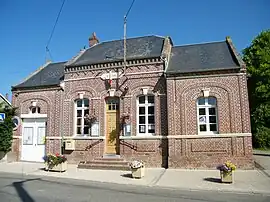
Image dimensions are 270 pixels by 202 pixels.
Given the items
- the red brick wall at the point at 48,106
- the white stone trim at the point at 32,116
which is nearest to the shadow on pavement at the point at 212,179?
the red brick wall at the point at 48,106

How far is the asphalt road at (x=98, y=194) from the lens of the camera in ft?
22.7

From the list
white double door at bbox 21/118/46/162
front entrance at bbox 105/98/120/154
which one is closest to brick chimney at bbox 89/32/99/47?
front entrance at bbox 105/98/120/154

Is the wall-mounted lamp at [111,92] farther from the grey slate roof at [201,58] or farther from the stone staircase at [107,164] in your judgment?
the stone staircase at [107,164]

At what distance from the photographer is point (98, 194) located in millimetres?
7484

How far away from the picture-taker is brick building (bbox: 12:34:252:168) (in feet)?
40.8

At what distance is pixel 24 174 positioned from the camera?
1147 centimetres

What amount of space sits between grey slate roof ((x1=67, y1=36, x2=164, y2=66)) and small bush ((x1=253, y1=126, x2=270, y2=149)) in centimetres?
1205

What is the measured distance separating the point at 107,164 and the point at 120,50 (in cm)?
722

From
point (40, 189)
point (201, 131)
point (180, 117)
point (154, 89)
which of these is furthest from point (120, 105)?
point (40, 189)

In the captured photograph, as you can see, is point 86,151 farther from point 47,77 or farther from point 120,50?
point 120,50

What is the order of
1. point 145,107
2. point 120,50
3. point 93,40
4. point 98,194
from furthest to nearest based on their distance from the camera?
point 93,40 → point 120,50 → point 145,107 → point 98,194

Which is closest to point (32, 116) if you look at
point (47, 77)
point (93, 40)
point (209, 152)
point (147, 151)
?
point (47, 77)

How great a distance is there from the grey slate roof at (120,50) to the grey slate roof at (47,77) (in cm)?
179

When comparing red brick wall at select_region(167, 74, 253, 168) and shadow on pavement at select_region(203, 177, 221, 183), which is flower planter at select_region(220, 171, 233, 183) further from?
red brick wall at select_region(167, 74, 253, 168)
